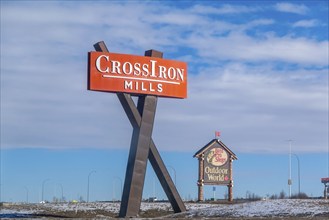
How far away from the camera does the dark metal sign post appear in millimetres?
38688

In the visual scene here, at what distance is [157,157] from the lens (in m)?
40.8

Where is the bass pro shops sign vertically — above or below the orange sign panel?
below

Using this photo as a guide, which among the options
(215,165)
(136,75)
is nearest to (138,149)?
(136,75)

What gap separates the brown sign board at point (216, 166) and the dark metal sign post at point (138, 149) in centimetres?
2080

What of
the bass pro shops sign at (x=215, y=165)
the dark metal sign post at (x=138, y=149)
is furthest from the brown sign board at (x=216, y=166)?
the dark metal sign post at (x=138, y=149)

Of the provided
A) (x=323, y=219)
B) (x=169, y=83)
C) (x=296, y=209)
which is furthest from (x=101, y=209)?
(x=323, y=219)

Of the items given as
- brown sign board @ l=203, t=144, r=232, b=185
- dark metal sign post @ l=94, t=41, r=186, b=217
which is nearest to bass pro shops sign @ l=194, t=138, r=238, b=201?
brown sign board @ l=203, t=144, r=232, b=185

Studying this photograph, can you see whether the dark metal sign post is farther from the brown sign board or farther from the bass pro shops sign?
the brown sign board

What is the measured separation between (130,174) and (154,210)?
6779 millimetres

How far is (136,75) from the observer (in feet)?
131

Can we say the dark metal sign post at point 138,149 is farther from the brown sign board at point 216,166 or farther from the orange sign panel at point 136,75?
the brown sign board at point 216,166

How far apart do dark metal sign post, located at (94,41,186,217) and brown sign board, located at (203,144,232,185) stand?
68.3 feet

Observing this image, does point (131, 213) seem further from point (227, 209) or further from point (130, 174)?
point (227, 209)

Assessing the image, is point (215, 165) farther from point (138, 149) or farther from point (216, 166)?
point (138, 149)
